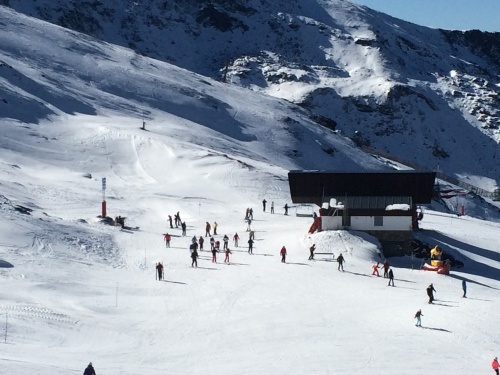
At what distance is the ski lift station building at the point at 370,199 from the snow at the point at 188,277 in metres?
1.76

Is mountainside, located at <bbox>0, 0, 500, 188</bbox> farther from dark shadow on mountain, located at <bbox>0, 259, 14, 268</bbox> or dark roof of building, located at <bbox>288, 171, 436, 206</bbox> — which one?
dark shadow on mountain, located at <bbox>0, 259, 14, 268</bbox>

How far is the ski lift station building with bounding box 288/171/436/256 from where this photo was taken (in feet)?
152

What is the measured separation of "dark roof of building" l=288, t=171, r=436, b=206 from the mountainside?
8977 centimetres

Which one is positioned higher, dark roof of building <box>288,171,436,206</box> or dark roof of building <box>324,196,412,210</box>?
dark roof of building <box>288,171,436,206</box>

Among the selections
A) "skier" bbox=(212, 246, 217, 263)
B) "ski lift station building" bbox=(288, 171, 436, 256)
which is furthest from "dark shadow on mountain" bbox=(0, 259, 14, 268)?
"ski lift station building" bbox=(288, 171, 436, 256)

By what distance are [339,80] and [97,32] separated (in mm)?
51364

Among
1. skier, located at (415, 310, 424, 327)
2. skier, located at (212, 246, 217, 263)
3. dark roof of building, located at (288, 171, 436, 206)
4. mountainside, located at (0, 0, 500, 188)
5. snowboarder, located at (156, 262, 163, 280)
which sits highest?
mountainside, located at (0, 0, 500, 188)

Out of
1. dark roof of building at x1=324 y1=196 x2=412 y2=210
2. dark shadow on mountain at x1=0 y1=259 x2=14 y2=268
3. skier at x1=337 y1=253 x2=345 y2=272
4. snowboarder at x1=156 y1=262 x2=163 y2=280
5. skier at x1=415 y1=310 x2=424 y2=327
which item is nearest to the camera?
skier at x1=415 y1=310 x2=424 y2=327

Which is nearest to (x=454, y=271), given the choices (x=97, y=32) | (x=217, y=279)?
(x=217, y=279)

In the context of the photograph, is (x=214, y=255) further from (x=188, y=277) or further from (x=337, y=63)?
(x=337, y=63)

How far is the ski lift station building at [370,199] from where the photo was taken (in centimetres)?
4644

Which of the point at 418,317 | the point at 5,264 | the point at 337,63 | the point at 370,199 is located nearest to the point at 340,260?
the point at 370,199

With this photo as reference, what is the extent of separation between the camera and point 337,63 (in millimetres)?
173375

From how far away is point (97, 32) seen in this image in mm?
170625
